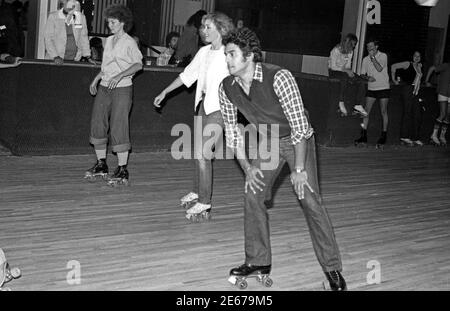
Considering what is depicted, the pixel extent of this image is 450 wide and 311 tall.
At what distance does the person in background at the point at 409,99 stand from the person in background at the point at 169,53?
3.79 meters

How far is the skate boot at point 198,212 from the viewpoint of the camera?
605 centimetres

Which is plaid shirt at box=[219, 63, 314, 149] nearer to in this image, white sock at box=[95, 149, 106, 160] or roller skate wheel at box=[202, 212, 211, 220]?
roller skate wheel at box=[202, 212, 211, 220]

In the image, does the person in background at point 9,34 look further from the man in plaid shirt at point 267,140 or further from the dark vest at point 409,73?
the dark vest at point 409,73

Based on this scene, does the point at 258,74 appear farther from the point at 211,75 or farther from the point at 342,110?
the point at 342,110

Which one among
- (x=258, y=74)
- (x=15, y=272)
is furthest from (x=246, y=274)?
(x=15, y=272)

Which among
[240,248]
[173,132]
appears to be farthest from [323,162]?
[240,248]

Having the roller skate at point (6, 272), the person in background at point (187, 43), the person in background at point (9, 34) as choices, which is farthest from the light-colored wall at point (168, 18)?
the roller skate at point (6, 272)

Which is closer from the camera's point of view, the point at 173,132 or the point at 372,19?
the point at 173,132

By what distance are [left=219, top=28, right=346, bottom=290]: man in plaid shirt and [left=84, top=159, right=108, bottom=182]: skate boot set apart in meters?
3.26

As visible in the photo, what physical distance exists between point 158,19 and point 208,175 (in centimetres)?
763

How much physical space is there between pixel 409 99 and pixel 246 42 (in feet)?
29.1

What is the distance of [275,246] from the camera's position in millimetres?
5516
